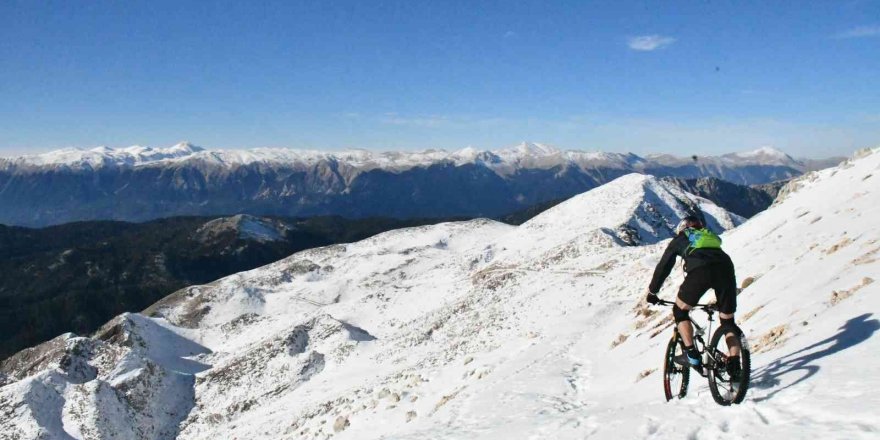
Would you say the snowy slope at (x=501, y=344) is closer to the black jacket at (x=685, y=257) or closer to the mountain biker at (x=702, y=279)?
the mountain biker at (x=702, y=279)

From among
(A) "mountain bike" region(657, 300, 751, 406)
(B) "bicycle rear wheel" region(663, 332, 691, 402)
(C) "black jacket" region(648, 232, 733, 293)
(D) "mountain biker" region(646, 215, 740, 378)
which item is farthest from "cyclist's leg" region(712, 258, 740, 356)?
(B) "bicycle rear wheel" region(663, 332, 691, 402)

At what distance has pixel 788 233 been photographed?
2948cm

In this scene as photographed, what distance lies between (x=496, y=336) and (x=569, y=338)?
11994 millimetres

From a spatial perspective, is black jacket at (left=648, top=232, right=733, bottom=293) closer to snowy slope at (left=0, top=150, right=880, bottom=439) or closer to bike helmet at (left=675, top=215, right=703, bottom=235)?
bike helmet at (left=675, top=215, right=703, bottom=235)

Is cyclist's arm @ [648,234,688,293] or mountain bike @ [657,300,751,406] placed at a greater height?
cyclist's arm @ [648,234,688,293]

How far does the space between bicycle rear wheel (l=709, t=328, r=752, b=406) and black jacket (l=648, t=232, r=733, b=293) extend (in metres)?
1.22

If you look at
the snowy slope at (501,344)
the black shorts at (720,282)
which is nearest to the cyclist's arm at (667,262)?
the black shorts at (720,282)

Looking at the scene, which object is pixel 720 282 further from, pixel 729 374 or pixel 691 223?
pixel 729 374

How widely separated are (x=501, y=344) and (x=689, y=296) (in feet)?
89.6

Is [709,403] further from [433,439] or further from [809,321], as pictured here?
[433,439]

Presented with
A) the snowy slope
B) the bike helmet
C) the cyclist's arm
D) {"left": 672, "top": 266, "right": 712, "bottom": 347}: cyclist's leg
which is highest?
the bike helmet

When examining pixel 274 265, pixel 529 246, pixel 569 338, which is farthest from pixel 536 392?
pixel 274 265

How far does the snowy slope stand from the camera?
415 inches

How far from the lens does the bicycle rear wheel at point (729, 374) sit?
8.85 metres
